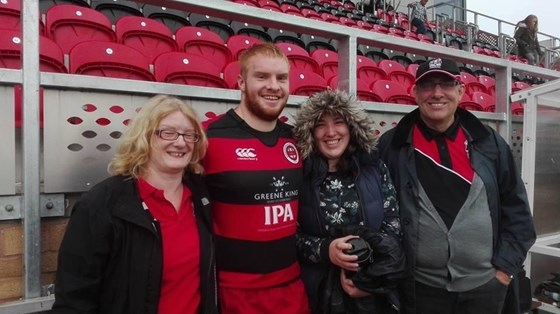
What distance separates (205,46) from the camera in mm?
3961

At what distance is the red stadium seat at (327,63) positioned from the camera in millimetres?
4656

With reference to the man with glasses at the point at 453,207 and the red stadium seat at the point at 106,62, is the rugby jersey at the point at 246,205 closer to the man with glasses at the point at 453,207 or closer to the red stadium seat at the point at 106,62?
the man with glasses at the point at 453,207

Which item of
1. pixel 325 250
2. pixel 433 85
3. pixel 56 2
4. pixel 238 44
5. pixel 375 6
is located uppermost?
pixel 375 6

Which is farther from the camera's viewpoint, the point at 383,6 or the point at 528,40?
the point at 383,6

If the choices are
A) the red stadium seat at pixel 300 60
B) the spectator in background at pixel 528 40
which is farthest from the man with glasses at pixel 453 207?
the spectator in background at pixel 528 40

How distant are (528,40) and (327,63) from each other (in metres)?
9.06

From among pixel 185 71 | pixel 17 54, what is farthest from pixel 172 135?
pixel 185 71

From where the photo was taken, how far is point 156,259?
51.1 inches

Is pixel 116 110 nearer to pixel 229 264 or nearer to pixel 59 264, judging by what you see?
pixel 59 264

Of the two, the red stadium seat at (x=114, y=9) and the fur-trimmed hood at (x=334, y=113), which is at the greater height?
the red stadium seat at (x=114, y=9)

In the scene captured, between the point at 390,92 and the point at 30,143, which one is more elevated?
the point at 390,92

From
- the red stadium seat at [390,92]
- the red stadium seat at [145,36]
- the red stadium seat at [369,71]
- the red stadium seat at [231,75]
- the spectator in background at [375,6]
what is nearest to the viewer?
the red stadium seat at [231,75]

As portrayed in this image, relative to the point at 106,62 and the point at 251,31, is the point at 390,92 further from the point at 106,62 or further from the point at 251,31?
the point at 106,62

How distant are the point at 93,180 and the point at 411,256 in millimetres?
1385
